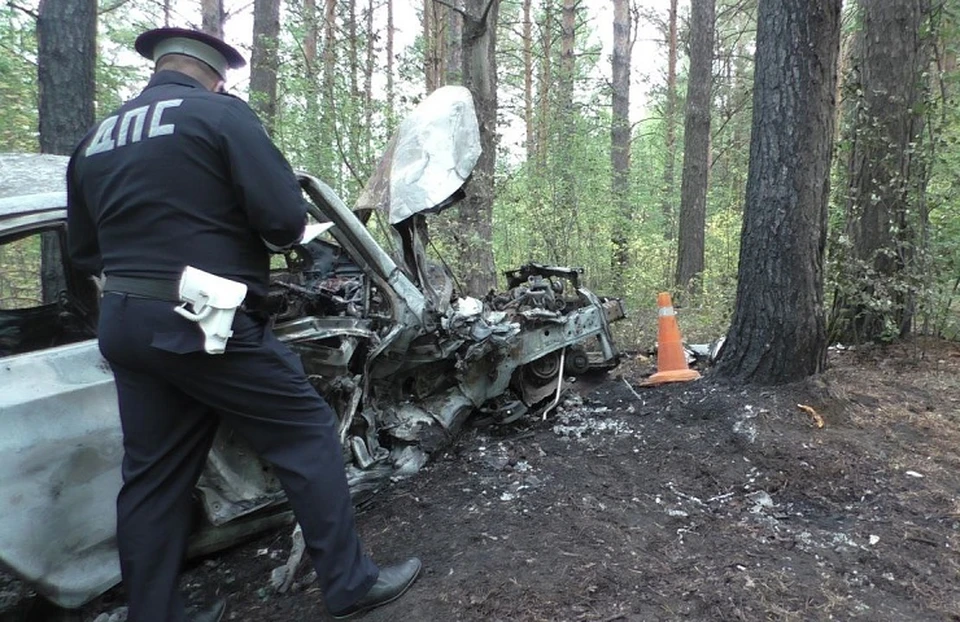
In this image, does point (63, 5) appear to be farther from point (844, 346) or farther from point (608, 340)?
point (844, 346)

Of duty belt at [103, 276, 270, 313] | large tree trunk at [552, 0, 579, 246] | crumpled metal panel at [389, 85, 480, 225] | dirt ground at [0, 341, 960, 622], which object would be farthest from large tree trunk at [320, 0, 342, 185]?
duty belt at [103, 276, 270, 313]

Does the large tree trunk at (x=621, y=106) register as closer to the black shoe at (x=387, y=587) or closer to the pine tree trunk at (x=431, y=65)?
the pine tree trunk at (x=431, y=65)

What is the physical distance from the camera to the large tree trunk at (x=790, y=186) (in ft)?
13.1

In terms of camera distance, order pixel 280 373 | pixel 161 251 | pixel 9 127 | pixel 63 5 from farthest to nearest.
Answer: pixel 9 127, pixel 63 5, pixel 280 373, pixel 161 251

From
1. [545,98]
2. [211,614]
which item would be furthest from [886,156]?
[545,98]

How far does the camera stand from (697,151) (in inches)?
376

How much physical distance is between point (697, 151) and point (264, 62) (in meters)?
6.56

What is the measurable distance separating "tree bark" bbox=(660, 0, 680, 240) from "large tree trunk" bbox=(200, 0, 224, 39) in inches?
359

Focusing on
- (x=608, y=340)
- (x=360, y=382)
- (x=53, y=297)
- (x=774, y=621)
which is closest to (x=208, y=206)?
(x=360, y=382)

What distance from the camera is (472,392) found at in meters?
3.97

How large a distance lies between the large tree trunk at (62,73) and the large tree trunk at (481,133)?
372 cm

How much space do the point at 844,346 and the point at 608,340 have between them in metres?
2.27

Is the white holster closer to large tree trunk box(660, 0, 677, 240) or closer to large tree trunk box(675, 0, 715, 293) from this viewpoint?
large tree trunk box(675, 0, 715, 293)

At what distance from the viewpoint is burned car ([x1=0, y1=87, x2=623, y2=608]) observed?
2.15 metres
